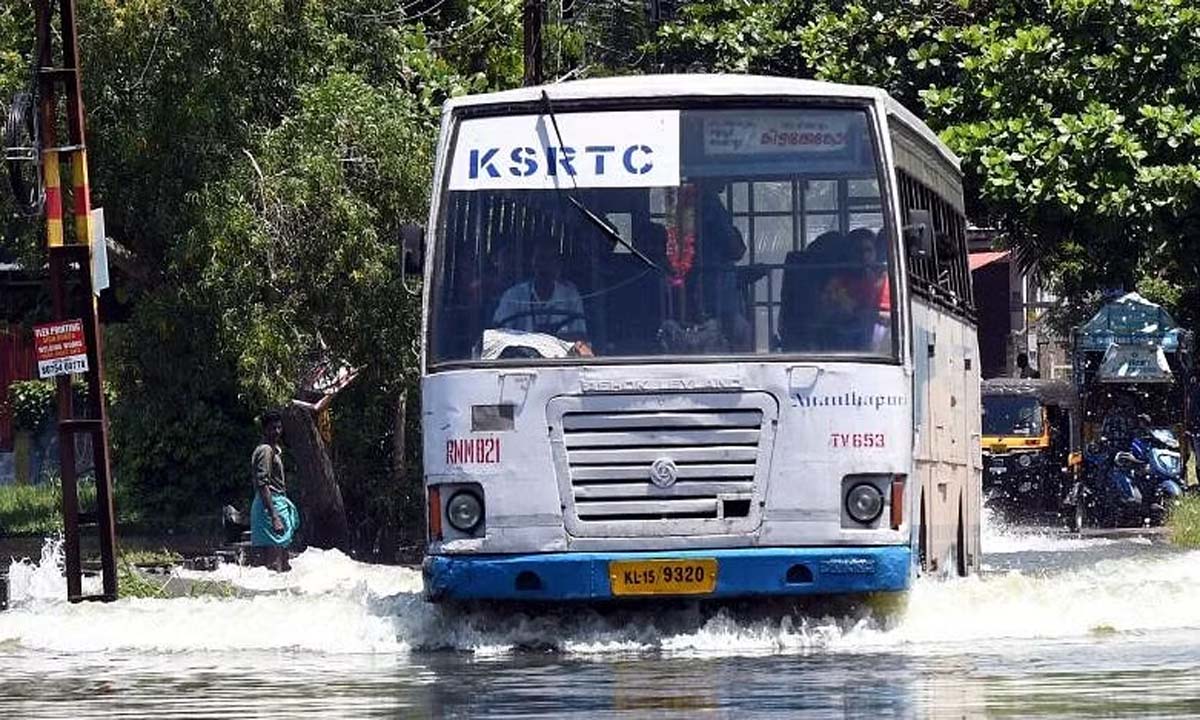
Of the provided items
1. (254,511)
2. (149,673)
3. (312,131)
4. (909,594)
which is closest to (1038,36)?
(312,131)

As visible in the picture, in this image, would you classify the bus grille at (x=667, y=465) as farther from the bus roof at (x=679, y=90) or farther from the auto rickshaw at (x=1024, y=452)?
the auto rickshaw at (x=1024, y=452)

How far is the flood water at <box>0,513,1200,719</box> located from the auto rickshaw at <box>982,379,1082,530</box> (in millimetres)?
22927

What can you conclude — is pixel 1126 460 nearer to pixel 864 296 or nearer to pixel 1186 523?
pixel 1186 523

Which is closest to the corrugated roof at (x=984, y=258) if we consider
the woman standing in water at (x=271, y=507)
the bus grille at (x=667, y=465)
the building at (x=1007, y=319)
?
the building at (x=1007, y=319)

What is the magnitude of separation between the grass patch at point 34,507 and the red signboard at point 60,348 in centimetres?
1478

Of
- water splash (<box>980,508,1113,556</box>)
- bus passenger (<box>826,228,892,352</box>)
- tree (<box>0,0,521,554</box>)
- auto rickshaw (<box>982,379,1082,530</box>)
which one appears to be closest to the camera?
bus passenger (<box>826,228,892,352</box>)

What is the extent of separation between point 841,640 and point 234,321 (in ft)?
40.5

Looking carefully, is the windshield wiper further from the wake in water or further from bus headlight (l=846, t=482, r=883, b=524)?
the wake in water

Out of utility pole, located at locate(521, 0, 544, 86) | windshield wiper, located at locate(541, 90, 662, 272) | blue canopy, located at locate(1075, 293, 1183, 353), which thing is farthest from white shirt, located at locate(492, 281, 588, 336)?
blue canopy, located at locate(1075, 293, 1183, 353)

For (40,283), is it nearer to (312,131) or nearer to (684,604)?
(312,131)

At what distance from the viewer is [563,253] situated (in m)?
15.5

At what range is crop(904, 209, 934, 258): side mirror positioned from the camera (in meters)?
15.6

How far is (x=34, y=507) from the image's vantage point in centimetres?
4044

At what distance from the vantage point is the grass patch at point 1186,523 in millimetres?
30422
